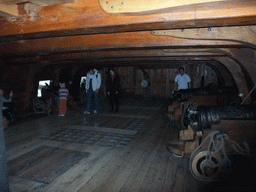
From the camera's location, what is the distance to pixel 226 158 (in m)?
2.62

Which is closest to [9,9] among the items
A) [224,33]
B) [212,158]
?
[224,33]

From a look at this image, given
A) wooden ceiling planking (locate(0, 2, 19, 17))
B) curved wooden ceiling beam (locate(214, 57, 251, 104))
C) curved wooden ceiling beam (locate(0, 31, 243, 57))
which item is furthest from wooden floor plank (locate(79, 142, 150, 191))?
curved wooden ceiling beam (locate(214, 57, 251, 104))

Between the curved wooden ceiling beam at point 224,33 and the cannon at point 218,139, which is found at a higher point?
the curved wooden ceiling beam at point 224,33

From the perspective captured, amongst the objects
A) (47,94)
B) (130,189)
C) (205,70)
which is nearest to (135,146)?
(130,189)

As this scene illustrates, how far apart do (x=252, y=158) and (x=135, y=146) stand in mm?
1903

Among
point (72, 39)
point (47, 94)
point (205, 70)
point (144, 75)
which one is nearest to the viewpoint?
point (72, 39)

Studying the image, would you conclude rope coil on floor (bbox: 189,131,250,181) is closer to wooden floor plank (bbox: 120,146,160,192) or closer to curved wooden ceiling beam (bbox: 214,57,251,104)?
wooden floor plank (bbox: 120,146,160,192)

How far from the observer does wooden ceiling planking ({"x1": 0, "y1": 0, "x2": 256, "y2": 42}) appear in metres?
1.71

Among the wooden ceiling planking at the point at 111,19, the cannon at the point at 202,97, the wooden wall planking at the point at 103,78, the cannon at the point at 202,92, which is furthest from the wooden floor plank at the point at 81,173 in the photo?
the wooden wall planking at the point at 103,78

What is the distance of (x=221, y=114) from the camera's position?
291cm

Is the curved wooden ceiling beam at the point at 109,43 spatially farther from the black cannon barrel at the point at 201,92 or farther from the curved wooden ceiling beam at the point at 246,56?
the black cannon barrel at the point at 201,92

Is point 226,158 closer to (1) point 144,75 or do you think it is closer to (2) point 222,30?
(2) point 222,30

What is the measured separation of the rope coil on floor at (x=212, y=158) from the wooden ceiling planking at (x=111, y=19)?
4.86 feet

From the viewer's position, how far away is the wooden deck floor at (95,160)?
2498mm
